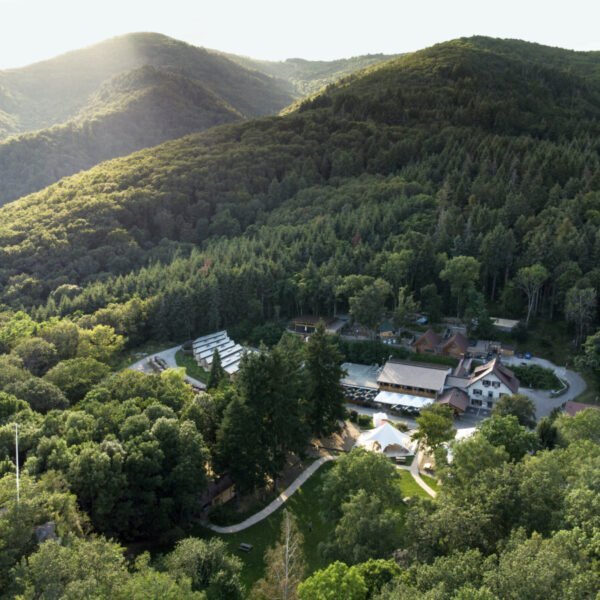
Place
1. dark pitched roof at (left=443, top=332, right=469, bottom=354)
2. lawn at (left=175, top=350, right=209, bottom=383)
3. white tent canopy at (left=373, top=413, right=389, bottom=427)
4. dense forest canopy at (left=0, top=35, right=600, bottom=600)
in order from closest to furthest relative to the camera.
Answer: dense forest canopy at (left=0, top=35, right=600, bottom=600)
white tent canopy at (left=373, top=413, right=389, bottom=427)
dark pitched roof at (left=443, top=332, right=469, bottom=354)
lawn at (left=175, top=350, right=209, bottom=383)

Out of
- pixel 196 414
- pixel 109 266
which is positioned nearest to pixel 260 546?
pixel 196 414

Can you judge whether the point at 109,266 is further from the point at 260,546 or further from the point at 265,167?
the point at 260,546

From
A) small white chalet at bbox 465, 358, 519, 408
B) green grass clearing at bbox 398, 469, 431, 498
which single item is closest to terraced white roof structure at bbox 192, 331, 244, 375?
green grass clearing at bbox 398, 469, 431, 498

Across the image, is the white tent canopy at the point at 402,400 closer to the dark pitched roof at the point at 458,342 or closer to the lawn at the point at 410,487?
the dark pitched roof at the point at 458,342

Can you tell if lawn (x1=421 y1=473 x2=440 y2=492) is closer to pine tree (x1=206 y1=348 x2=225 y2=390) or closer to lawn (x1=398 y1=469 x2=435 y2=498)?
lawn (x1=398 y1=469 x2=435 y2=498)

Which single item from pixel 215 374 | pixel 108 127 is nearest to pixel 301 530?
pixel 215 374

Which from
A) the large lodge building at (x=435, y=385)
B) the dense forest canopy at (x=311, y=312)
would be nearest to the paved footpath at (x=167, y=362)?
the dense forest canopy at (x=311, y=312)

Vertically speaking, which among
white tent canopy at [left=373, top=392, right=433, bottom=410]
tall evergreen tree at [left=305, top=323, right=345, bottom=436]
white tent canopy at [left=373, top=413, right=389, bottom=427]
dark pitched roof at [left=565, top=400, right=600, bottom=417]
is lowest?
white tent canopy at [left=373, top=392, right=433, bottom=410]
